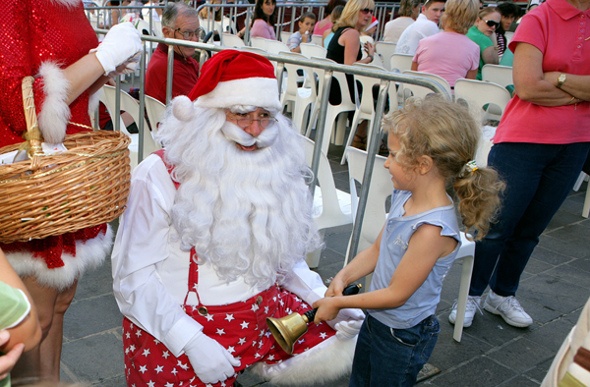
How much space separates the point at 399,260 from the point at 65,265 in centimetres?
108

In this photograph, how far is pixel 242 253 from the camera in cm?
212

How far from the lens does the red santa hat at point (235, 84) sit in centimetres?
212

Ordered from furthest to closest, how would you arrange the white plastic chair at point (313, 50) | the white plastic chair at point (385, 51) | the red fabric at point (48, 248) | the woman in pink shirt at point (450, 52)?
the white plastic chair at point (385, 51) → the white plastic chair at point (313, 50) → the woman in pink shirt at point (450, 52) → the red fabric at point (48, 248)

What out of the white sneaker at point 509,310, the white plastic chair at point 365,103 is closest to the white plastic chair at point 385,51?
the white plastic chair at point 365,103

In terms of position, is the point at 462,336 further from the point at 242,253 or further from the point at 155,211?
the point at 155,211

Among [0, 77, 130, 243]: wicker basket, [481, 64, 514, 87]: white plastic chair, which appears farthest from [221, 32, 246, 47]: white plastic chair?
[0, 77, 130, 243]: wicker basket

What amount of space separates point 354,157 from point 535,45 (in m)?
1.05

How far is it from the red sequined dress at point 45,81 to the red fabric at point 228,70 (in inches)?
15.3

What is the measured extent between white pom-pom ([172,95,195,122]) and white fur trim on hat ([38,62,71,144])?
0.38 metres

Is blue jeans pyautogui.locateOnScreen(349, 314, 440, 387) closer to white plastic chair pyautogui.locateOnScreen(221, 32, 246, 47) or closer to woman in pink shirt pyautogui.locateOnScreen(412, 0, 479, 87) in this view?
woman in pink shirt pyautogui.locateOnScreen(412, 0, 479, 87)

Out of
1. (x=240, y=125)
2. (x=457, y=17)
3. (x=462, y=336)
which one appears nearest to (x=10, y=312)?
(x=240, y=125)

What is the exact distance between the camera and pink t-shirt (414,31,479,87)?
5469mm

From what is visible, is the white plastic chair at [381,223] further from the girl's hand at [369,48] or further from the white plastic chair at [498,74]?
the girl's hand at [369,48]

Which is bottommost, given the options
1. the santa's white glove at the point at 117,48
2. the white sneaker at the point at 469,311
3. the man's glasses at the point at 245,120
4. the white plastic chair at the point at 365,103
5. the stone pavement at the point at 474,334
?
the stone pavement at the point at 474,334
